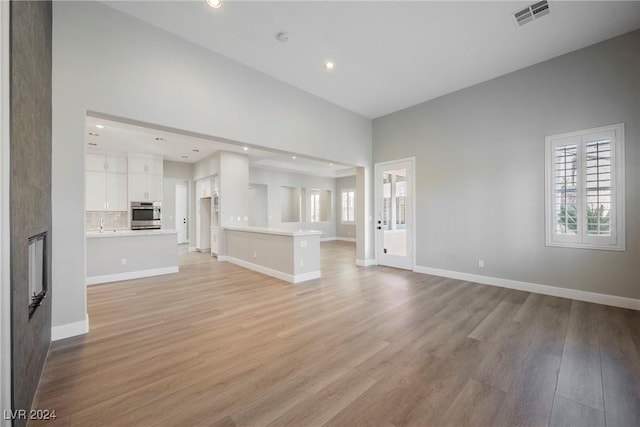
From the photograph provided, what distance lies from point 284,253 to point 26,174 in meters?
3.60

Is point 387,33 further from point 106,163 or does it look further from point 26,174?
point 106,163

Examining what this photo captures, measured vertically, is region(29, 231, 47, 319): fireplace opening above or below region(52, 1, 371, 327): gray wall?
below

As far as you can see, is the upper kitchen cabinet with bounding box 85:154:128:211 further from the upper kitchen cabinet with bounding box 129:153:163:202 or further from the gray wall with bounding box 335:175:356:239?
the gray wall with bounding box 335:175:356:239

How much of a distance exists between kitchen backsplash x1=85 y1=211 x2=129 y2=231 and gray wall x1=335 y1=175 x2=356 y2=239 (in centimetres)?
821

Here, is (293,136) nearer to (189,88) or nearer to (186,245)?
(189,88)

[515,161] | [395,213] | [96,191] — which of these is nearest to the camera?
[515,161]

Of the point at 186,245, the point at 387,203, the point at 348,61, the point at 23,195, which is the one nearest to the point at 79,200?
the point at 23,195

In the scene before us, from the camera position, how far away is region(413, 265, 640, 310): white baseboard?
3.36 metres

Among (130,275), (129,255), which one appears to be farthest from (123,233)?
(130,275)

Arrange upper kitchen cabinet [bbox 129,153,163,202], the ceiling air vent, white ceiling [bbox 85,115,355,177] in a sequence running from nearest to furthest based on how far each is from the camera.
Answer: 1. the ceiling air vent
2. white ceiling [bbox 85,115,355,177]
3. upper kitchen cabinet [bbox 129,153,163,202]

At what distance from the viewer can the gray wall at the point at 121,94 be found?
8.57 ft

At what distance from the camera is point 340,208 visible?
484 inches

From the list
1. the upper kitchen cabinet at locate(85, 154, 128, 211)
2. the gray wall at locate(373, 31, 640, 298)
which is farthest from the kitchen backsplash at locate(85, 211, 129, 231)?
the gray wall at locate(373, 31, 640, 298)

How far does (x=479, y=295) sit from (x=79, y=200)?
5.41 m
